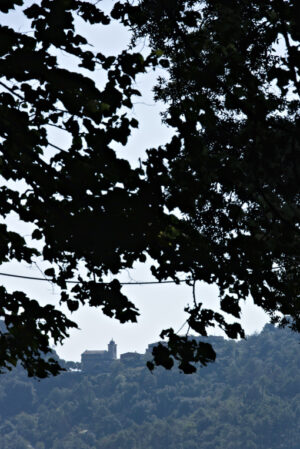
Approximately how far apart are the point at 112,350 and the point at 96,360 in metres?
9.19

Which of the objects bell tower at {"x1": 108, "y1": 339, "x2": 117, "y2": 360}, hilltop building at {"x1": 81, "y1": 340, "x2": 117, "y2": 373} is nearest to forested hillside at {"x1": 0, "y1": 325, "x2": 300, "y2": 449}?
hilltop building at {"x1": 81, "y1": 340, "x2": 117, "y2": 373}

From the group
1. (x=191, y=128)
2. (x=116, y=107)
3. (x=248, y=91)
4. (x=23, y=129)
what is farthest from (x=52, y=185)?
(x=248, y=91)

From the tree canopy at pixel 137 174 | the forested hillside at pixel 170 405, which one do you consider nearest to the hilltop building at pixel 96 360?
the forested hillside at pixel 170 405

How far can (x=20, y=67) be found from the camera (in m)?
5.50

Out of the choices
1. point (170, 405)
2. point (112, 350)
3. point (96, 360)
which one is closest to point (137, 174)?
point (170, 405)

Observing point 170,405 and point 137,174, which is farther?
point 170,405

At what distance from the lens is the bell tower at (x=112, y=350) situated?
188613mm

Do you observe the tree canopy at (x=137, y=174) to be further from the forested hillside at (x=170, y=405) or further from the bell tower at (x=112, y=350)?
the bell tower at (x=112, y=350)

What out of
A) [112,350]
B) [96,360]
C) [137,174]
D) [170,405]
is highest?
[112,350]

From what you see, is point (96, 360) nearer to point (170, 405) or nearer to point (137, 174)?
point (170, 405)

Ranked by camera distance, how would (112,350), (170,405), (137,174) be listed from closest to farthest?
(137,174)
(170,405)
(112,350)

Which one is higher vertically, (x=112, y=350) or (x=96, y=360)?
(x=112, y=350)

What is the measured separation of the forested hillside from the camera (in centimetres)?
12912

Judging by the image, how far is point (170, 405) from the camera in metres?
156
